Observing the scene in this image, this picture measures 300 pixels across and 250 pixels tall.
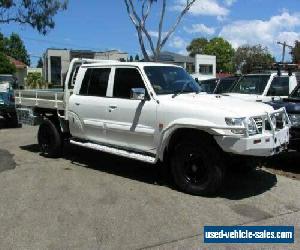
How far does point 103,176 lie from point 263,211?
312cm

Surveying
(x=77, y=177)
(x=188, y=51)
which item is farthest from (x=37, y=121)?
(x=188, y=51)

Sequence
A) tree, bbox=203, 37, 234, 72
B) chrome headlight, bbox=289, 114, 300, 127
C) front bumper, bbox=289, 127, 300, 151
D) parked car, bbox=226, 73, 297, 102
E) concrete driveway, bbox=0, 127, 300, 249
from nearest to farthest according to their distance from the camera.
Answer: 1. concrete driveway, bbox=0, 127, 300, 249
2. front bumper, bbox=289, 127, 300, 151
3. chrome headlight, bbox=289, 114, 300, 127
4. parked car, bbox=226, 73, 297, 102
5. tree, bbox=203, 37, 234, 72

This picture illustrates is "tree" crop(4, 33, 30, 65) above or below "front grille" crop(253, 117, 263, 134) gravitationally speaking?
above

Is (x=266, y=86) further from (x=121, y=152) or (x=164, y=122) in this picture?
(x=164, y=122)

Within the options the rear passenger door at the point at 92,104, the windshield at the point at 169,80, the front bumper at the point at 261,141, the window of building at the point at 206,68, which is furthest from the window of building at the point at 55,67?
the front bumper at the point at 261,141

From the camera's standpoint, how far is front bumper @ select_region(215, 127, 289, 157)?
6.80 m

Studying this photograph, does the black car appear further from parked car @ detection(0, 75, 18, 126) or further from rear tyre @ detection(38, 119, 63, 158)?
parked car @ detection(0, 75, 18, 126)

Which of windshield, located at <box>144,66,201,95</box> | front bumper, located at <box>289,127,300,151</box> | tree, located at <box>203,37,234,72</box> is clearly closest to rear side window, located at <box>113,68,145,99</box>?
windshield, located at <box>144,66,201,95</box>

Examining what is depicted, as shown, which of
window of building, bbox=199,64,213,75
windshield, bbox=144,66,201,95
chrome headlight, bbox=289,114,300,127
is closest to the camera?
windshield, bbox=144,66,201,95

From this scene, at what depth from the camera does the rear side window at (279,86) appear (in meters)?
12.8

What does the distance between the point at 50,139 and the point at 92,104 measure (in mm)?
1833

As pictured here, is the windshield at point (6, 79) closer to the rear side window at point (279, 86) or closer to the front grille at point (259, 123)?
the rear side window at point (279, 86)

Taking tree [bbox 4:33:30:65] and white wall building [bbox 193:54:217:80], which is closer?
white wall building [bbox 193:54:217:80]

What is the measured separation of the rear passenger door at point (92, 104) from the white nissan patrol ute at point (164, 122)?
0.02m
